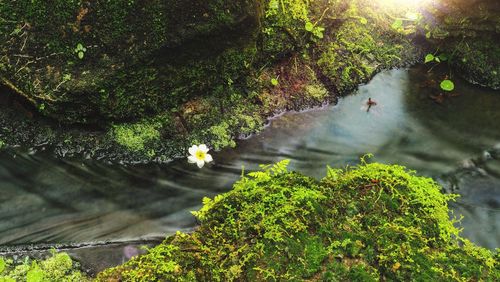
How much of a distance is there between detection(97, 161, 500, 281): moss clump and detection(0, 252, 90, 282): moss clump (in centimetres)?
118

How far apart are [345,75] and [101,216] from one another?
3.39 m

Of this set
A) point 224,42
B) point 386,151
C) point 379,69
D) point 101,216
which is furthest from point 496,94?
point 101,216

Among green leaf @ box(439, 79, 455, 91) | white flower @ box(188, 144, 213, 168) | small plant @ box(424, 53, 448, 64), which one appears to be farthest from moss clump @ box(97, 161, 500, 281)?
small plant @ box(424, 53, 448, 64)

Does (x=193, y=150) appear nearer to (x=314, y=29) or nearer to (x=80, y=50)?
(x=80, y=50)

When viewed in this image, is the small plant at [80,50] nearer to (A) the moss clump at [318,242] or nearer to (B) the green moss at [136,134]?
(B) the green moss at [136,134]

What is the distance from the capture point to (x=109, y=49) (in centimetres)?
426

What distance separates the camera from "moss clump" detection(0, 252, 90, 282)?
3619 mm

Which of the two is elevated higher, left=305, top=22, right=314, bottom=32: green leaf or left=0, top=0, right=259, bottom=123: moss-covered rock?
left=305, top=22, right=314, bottom=32: green leaf

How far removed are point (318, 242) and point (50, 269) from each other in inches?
94.3

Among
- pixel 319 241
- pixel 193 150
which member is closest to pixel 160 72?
pixel 193 150

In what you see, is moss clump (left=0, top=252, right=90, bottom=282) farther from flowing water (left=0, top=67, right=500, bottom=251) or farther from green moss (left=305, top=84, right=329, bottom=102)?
green moss (left=305, top=84, right=329, bottom=102)

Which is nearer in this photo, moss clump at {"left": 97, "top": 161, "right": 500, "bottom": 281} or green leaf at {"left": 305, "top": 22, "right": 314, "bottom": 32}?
moss clump at {"left": 97, "top": 161, "right": 500, "bottom": 281}

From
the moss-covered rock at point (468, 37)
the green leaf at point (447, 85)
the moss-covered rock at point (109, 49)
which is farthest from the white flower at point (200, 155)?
the moss-covered rock at point (468, 37)

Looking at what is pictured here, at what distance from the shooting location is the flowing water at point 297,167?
4.18 m
